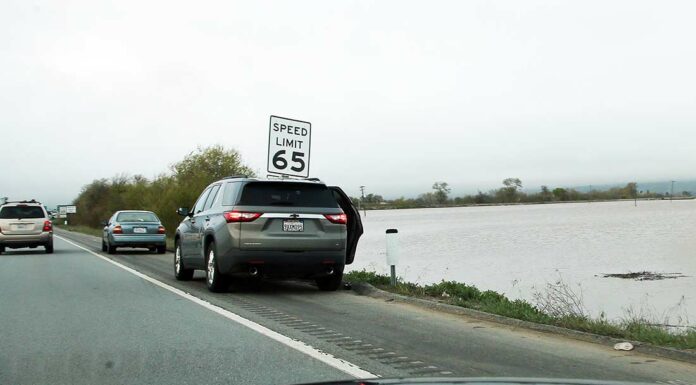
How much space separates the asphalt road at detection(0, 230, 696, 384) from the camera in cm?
600

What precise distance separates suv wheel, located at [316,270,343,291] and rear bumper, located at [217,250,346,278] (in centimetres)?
53

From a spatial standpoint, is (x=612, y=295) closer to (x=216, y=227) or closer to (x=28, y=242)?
(x=216, y=227)

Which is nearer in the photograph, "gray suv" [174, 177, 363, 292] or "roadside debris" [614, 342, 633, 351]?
"roadside debris" [614, 342, 633, 351]

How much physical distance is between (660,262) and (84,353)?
27160 millimetres

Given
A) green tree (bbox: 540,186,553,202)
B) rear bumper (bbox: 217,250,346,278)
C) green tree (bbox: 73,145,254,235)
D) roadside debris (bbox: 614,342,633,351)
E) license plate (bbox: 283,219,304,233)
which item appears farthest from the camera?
green tree (bbox: 540,186,553,202)

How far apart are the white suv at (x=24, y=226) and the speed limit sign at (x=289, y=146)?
1362 cm

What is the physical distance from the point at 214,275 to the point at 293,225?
1.64 metres

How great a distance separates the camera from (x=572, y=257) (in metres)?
32.1

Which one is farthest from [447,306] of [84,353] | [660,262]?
[660,262]

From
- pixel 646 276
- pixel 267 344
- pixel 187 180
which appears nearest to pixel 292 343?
pixel 267 344

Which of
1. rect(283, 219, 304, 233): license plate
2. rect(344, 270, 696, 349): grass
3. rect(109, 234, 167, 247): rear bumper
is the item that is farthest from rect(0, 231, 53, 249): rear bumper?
rect(283, 219, 304, 233): license plate

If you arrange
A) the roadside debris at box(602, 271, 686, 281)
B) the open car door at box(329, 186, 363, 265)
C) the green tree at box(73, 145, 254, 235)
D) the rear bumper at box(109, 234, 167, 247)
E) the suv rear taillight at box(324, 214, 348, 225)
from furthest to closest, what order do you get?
the green tree at box(73, 145, 254, 235), the rear bumper at box(109, 234, 167, 247), the roadside debris at box(602, 271, 686, 281), the open car door at box(329, 186, 363, 265), the suv rear taillight at box(324, 214, 348, 225)

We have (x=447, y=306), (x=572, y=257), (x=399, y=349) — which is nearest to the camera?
(x=399, y=349)

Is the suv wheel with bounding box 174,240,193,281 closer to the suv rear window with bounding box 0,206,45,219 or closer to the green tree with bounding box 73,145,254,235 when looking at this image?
the suv rear window with bounding box 0,206,45,219
